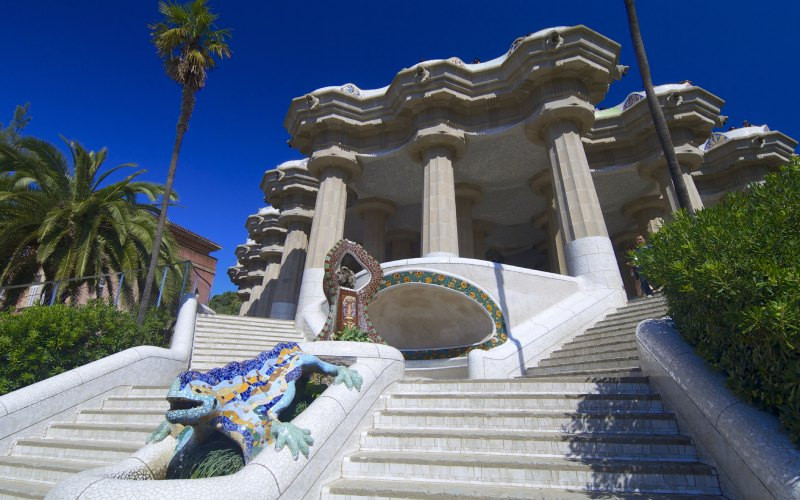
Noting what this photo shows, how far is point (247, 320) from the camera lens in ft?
44.8

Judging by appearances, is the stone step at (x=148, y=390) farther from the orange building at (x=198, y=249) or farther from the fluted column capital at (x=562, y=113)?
the orange building at (x=198, y=249)

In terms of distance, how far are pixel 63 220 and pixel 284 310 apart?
34.5 feet

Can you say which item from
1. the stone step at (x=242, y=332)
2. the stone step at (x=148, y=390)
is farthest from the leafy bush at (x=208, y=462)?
the stone step at (x=242, y=332)

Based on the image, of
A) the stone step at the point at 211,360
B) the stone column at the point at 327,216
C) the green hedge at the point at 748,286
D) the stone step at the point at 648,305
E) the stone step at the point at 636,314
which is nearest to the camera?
the green hedge at the point at 748,286

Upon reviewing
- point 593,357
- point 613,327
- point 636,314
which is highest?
point 636,314

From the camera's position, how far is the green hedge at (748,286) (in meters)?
2.78

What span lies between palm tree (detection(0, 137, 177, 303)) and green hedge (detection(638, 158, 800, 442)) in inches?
574

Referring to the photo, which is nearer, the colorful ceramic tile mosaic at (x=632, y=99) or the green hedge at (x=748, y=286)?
the green hedge at (x=748, y=286)

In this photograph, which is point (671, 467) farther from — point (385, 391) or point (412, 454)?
point (385, 391)

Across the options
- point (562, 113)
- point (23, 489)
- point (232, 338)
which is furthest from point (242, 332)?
point (562, 113)


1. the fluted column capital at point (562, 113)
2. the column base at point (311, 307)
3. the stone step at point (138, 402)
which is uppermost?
the fluted column capital at point (562, 113)

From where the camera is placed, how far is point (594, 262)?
12469 mm

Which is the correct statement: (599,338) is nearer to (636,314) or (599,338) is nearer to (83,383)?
(636,314)

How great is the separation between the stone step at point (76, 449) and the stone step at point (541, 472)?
318 cm
